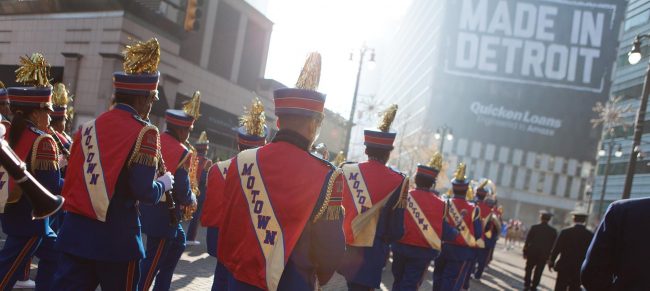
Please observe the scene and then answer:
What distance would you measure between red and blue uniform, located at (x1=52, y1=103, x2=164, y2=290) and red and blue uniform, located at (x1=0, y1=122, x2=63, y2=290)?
106 cm

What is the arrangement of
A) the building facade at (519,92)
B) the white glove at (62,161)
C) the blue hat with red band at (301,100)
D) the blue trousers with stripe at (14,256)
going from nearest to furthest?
1. the blue hat with red band at (301,100)
2. the blue trousers with stripe at (14,256)
3. the white glove at (62,161)
4. the building facade at (519,92)

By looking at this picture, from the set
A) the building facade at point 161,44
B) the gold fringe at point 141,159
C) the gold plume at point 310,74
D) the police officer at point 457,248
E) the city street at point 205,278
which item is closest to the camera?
the gold plume at point 310,74

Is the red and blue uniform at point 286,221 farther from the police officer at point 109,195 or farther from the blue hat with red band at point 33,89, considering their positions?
the blue hat with red band at point 33,89

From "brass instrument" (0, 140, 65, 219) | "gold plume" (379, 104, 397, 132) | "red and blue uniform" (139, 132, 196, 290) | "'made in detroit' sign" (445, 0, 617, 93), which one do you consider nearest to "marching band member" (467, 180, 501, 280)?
"gold plume" (379, 104, 397, 132)

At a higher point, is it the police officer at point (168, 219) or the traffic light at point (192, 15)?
the traffic light at point (192, 15)

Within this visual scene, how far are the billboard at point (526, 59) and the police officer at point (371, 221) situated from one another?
6467cm

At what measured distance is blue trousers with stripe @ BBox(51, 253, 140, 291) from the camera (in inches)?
138

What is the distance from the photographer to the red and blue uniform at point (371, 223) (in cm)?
549

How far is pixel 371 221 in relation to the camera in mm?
5527

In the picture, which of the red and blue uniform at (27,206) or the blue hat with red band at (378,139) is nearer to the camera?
the red and blue uniform at (27,206)

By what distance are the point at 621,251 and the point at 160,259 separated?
418cm

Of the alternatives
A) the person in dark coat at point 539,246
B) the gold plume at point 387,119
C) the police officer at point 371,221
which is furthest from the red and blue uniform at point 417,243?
the person in dark coat at point 539,246

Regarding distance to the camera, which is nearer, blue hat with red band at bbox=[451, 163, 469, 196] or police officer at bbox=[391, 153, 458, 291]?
police officer at bbox=[391, 153, 458, 291]

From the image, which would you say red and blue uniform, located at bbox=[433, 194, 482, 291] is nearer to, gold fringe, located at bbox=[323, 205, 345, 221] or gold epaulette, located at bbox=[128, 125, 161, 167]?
gold fringe, located at bbox=[323, 205, 345, 221]
